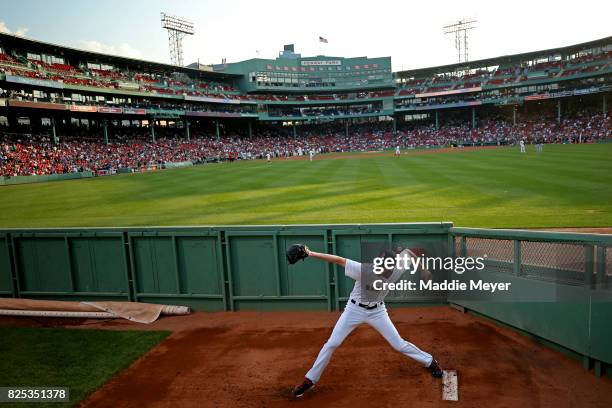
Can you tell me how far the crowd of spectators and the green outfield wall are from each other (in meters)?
34.9

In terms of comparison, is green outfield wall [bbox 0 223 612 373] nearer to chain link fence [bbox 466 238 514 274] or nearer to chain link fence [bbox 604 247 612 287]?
chain link fence [bbox 466 238 514 274]

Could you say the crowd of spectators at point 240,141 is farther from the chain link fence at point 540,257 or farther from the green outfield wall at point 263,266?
the chain link fence at point 540,257

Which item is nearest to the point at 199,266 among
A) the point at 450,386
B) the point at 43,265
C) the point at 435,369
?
the point at 43,265

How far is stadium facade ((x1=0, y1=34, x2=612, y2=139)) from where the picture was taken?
164ft

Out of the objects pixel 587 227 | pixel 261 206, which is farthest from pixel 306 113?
pixel 587 227

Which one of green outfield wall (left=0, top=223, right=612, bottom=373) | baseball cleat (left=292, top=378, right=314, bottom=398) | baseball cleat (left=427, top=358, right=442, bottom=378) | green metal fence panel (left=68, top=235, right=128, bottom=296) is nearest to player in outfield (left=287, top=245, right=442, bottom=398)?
baseball cleat (left=292, top=378, right=314, bottom=398)

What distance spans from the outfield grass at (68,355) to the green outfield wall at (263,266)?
1334mm

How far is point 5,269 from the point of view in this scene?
928 cm

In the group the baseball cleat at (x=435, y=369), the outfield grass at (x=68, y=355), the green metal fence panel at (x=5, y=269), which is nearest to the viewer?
the baseball cleat at (x=435, y=369)

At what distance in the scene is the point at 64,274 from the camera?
8.99 meters

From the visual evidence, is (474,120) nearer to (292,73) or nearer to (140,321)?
(292,73)

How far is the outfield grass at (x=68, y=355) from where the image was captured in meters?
5.79

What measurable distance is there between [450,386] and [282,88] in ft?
274

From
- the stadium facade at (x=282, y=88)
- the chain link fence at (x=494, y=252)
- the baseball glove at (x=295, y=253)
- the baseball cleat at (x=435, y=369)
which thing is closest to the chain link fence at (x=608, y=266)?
the chain link fence at (x=494, y=252)
